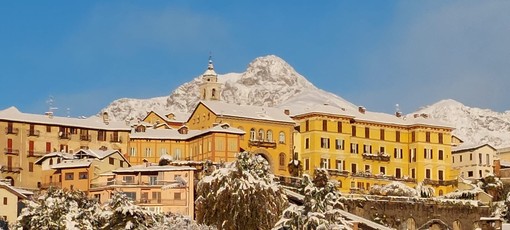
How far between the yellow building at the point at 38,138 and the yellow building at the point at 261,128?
30.7ft

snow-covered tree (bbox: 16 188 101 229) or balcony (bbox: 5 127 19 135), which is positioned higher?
balcony (bbox: 5 127 19 135)

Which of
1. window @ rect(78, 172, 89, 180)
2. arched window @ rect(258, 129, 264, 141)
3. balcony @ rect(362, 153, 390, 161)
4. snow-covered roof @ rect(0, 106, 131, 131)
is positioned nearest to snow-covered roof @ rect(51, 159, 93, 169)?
window @ rect(78, 172, 89, 180)

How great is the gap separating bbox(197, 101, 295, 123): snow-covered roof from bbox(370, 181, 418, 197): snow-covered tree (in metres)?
12.6

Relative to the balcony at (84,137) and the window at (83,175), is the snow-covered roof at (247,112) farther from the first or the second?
the window at (83,175)

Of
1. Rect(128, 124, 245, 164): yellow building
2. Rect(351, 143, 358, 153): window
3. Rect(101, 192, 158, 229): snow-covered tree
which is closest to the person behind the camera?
Rect(101, 192, 158, 229): snow-covered tree

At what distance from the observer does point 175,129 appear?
397ft

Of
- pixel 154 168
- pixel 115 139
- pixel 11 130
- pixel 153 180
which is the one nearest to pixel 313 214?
pixel 153 180

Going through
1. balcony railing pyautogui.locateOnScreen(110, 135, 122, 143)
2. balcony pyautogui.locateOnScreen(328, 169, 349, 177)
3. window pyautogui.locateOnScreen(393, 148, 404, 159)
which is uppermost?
balcony railing pyautogui.locateOnScreen(110, 135, 122, 143)

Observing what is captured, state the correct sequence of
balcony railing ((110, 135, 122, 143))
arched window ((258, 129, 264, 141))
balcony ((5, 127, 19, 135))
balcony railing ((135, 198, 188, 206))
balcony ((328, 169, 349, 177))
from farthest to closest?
1. balcony ((328, 169, 349, 177))
2. arched window ((258, 129, 264, 141))
3. balcony railing ((110, 135, 122, 143))
4. balcony ((5, 127, 19, 135))
5. balcony railing ((135, 198, 188, 206))

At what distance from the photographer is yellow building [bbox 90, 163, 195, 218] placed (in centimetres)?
9556

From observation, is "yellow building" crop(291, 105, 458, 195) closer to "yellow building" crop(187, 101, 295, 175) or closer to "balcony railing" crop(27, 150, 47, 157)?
"yellow building" crop(187, 101, 295, 175)

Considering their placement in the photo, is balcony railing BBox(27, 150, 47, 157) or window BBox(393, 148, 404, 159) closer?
balcony railing BBox(27, 150, 47, 157)

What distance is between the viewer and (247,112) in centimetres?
11931

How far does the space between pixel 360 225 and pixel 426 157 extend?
40.1 m
